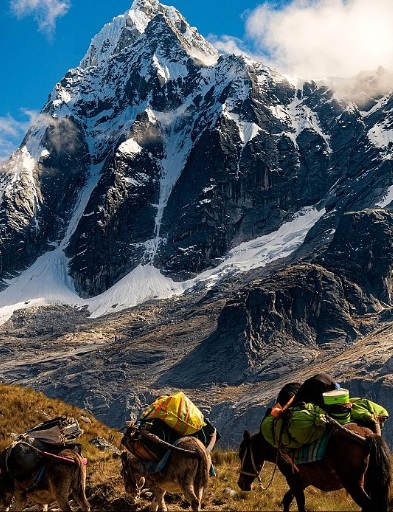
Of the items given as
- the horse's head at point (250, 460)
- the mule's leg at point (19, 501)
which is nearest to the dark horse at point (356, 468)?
the horse's head at point (250, 460)

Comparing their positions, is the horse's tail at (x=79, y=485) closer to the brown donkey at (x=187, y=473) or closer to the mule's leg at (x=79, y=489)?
the mule's leg at (x=79, y=489)

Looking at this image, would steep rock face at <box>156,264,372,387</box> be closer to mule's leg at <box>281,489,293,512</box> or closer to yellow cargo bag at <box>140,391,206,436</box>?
mule's leg at <box>281,489,293,512</box>

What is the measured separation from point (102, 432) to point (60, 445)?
347 inches

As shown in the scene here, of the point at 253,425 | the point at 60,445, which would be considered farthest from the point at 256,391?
the point at 60,445

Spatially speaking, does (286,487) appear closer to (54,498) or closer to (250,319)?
(54,498)

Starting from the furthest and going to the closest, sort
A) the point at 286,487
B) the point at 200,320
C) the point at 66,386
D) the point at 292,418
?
the point at 200,320 < the point at 66,386 < the point at 286,487 < the point at 292,418

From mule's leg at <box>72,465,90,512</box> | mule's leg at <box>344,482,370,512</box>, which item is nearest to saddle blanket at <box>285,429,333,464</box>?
mule's leg at <box>344,482,370,512</box>

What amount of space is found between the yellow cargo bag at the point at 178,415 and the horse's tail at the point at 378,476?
3646 mm

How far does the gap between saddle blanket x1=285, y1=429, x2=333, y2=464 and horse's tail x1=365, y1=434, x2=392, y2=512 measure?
859mm

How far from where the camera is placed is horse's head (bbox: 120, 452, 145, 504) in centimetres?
1304

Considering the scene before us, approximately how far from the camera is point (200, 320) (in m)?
194

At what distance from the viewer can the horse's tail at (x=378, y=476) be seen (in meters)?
10.7

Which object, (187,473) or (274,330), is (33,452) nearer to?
(187,473)

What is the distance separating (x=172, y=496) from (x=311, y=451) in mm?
4290
